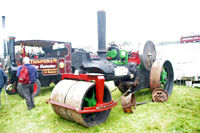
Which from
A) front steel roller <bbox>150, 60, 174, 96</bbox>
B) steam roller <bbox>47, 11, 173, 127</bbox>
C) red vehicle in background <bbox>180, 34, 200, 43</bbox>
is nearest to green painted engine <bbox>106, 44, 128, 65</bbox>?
steam roller <bbox>47, 11, 173, 127</bbox>

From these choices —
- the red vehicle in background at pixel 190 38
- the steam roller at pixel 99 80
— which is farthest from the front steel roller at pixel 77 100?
the red vehicle in background at pixel 190 38

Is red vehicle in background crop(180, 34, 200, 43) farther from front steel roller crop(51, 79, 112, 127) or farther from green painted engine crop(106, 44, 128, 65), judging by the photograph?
front steel roller crop(51, 79, 112, 127)

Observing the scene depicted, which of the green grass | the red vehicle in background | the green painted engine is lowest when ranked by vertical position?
the green grass

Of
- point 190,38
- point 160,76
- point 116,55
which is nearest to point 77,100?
point 116,55

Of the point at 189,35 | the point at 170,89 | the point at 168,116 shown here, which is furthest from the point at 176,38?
the point at 168,116

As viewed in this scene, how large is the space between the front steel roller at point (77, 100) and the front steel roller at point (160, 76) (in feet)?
5.60

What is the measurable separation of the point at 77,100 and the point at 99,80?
1.60 ft

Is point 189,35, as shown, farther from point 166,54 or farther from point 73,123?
point 73,123

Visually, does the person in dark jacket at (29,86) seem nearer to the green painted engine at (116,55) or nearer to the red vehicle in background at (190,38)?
the green painted engine at (116,55)

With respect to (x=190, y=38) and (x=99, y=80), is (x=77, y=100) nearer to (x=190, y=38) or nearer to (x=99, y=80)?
(x=99, y=80)

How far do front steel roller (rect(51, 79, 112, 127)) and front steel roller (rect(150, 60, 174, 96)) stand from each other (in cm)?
171

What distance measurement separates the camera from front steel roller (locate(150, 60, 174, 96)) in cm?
A: 424

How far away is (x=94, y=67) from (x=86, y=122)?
107 centimetres

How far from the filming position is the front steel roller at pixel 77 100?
2.60 metres
